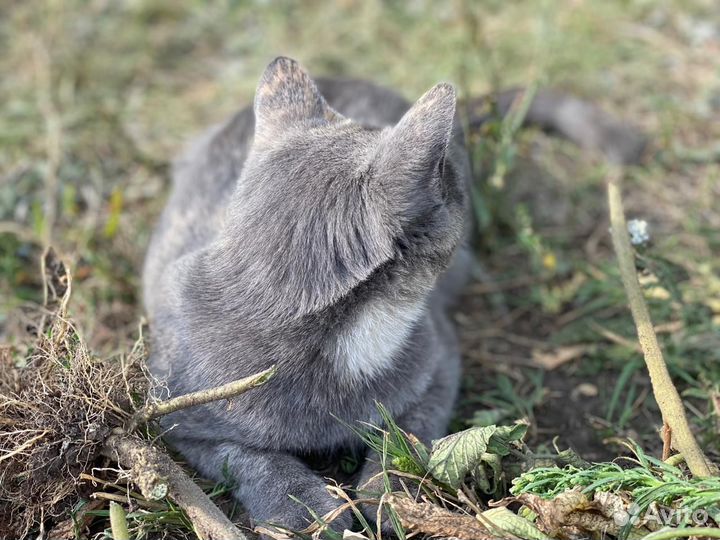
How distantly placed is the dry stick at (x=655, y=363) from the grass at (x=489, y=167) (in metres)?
0.10

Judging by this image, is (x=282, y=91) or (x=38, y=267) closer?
(x=282, y=91)

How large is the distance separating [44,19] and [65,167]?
139cm

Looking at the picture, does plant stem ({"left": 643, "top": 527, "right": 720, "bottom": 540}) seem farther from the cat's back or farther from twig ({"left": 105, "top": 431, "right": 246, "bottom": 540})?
the cat's back

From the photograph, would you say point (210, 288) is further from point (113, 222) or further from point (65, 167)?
point (65, 167)

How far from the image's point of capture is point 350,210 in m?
2.23

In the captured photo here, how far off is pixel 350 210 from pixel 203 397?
0.69 m

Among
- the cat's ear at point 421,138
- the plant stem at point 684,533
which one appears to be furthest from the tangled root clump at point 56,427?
the plant stem at point 684,533

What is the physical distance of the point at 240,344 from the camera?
7.86 ft

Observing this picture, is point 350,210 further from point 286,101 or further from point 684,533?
point 684,533

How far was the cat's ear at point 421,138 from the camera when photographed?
7.01ft

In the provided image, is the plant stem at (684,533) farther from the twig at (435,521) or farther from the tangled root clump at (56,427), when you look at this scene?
the tangled root clump at (56,427)

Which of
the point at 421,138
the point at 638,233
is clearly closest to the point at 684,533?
the point at 638,233

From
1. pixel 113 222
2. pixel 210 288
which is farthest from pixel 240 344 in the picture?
pixel 113 222

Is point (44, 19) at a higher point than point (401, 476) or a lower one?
higher
